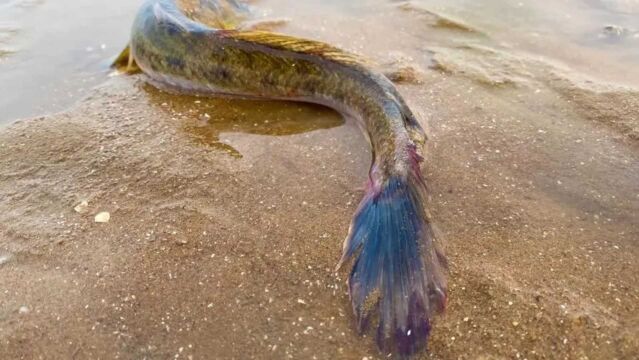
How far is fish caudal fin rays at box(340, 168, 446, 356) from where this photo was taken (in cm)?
184

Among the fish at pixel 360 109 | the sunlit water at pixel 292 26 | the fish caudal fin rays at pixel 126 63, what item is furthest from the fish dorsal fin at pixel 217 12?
the fish caudal fin rays at pixel 126 63

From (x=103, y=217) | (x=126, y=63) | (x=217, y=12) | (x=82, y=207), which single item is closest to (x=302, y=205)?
(x=103, y=217)

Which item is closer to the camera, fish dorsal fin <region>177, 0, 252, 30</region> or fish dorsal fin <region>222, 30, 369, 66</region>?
fish dorsal fin <region>222, 30, 369, 66</region>

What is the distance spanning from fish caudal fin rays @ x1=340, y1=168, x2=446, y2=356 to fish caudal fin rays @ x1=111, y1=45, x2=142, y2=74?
2.52 meters

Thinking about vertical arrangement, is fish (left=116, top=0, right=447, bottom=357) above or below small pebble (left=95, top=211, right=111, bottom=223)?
above

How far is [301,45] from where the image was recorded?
10.7ft

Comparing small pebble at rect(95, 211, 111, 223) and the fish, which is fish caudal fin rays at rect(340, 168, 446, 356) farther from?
small pebble at rect(95, 211, 111, 223)

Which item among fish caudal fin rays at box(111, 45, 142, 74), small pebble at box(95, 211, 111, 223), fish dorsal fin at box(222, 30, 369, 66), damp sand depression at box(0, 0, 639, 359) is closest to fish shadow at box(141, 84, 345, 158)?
damp sand depression at box(0, 0, 639, 359)

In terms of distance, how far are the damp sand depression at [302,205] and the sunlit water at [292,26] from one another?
28 mm

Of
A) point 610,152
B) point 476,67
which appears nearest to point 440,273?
point 610,152

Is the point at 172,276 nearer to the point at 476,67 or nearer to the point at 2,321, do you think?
the point at 2,321

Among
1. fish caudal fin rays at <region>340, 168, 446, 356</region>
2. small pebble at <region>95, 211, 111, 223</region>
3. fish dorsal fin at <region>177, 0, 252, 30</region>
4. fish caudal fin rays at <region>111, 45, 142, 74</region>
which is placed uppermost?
fish dorsal fin at <region>177, 0, 252, 30</region>

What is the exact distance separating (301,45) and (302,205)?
4.03 feet

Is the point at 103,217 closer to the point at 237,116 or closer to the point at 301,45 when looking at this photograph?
the point at 237,116
